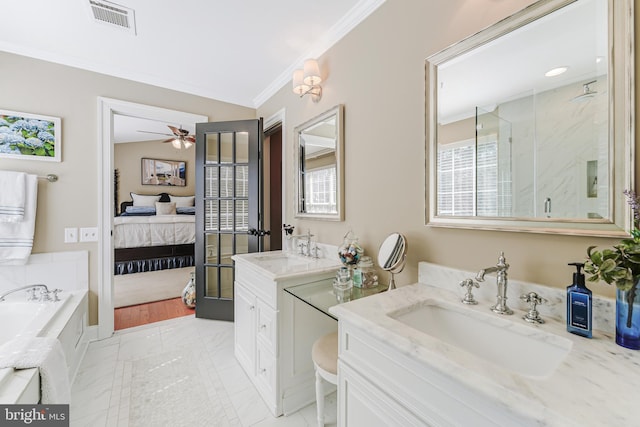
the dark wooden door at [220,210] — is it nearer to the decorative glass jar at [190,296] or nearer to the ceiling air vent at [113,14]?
the decorative glass jar at [190,296]

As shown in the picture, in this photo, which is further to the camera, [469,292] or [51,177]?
[51,177]

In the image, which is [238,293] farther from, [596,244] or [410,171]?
[596,244]

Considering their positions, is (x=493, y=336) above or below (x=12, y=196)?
below

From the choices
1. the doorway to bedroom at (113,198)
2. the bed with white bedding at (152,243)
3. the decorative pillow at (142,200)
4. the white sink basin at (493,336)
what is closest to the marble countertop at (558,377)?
the white sink basin at (493,336)

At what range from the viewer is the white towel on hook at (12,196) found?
6.89 ft

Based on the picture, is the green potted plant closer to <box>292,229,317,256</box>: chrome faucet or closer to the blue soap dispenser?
the blue soap dispenser

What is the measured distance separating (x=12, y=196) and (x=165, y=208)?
14.6 ft

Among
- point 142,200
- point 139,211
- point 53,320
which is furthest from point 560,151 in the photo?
point 142,200

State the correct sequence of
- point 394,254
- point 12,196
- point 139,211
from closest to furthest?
1. point 394,254
2. point 12,196
3. point 139,211

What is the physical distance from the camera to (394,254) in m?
1.40

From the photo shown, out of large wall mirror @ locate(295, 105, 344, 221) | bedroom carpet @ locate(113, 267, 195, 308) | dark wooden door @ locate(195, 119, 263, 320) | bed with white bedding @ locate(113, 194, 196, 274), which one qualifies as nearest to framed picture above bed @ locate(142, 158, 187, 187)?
bed with white bedding @ locate(113, 194, 196, 274)

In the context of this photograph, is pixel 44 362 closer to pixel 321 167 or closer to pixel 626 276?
pixel 321 167

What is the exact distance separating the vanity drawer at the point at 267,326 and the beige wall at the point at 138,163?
213 inches

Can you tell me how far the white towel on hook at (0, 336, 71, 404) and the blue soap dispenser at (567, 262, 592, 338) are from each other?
2154 mm
